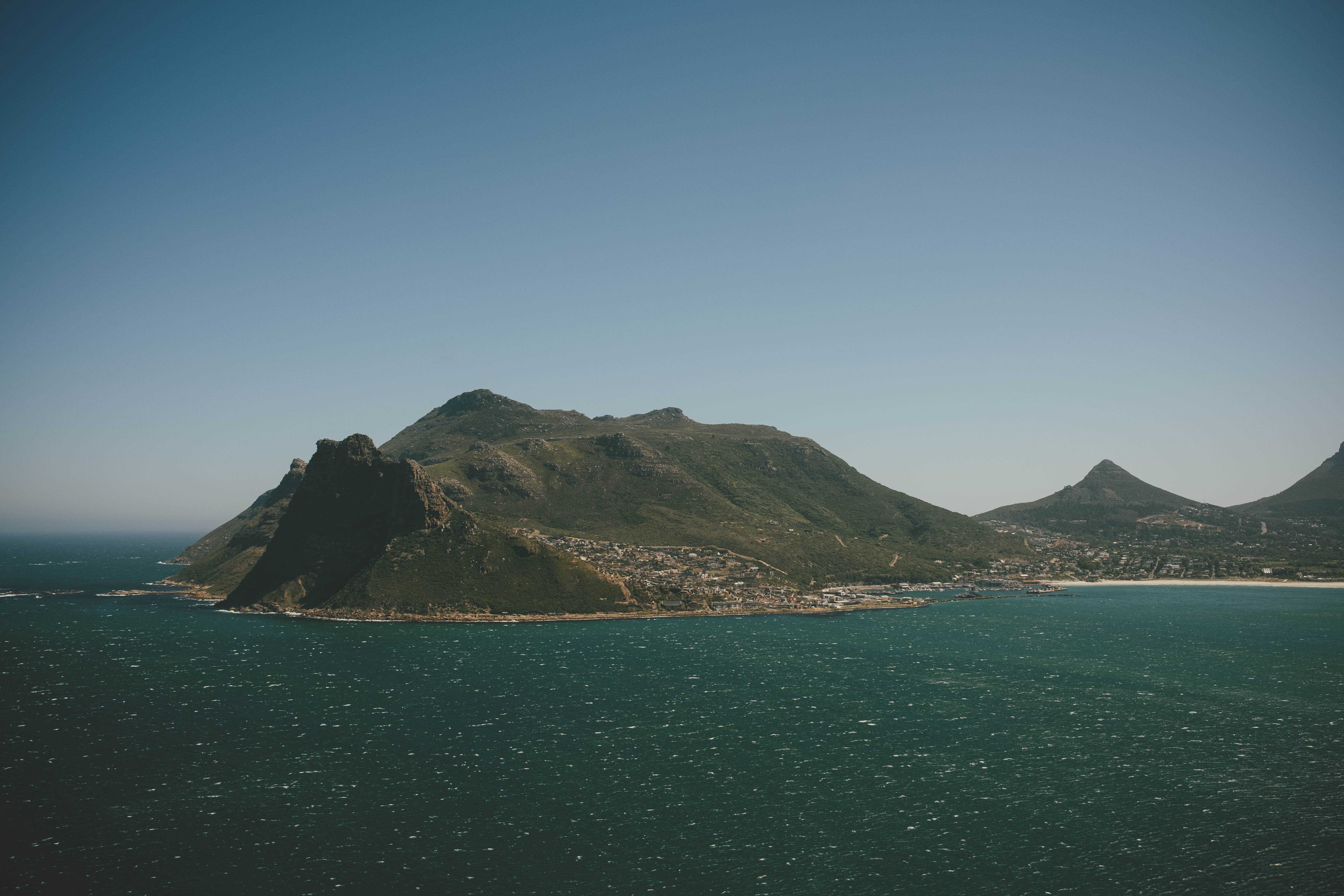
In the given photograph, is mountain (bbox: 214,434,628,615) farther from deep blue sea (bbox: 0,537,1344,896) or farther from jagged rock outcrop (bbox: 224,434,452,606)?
deep blue sea (bbox: 0,537,1344,896)

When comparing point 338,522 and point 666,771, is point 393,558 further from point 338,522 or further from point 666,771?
point 666,771

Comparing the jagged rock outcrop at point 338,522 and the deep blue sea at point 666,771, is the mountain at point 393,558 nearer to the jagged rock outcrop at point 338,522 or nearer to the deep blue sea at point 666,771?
the jagged rock outcrop at point 338,522

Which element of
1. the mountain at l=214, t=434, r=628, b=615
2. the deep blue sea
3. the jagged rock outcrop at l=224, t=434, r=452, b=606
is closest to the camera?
the deep blue sea

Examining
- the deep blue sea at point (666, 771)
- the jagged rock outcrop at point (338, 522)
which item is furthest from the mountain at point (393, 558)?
the deep blue sea at point (666, 771)

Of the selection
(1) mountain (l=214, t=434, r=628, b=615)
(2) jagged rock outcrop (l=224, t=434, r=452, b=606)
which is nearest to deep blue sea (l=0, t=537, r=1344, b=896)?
(1) mountain (l=214, t=434, r=628, b=615)

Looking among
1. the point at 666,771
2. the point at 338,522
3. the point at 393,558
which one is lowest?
the point at 666,771

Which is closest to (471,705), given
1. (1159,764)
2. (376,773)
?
(376,773)

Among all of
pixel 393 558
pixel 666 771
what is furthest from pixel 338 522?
pixel 666 771
